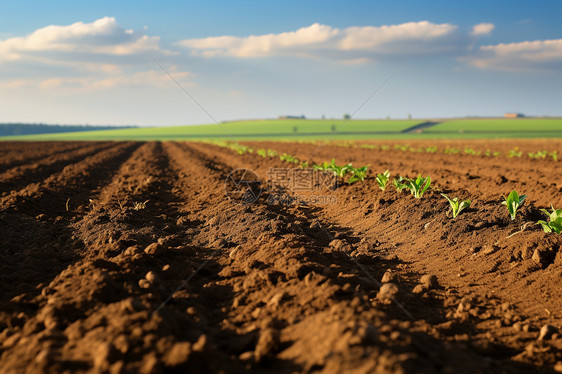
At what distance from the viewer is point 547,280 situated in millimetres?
3990

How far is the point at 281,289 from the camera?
3535mm

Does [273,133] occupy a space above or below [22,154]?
above

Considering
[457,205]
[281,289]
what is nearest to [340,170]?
[457,205]

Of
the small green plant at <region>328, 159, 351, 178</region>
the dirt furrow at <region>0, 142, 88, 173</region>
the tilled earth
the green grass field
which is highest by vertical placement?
the green grass field

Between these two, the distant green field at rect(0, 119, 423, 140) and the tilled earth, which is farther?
the distant green field at rect(0, 119, 423, 140)

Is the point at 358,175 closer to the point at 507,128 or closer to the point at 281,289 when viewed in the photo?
the point at 281,289

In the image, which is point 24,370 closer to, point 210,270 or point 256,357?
point 256,357

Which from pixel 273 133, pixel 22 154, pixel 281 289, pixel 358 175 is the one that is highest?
pixel 273 133

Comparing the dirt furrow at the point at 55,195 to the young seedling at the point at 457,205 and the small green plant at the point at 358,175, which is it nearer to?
the small green plant at the point at 358,175

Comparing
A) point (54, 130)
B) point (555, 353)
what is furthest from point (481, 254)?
point (54, 130)

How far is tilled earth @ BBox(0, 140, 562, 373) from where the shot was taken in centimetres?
237

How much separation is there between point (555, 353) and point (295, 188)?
26.3 ft

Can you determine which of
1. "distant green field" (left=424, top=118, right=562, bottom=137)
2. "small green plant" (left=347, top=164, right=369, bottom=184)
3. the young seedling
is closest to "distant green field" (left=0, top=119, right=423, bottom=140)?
"distant green field" (left=424, top=118, right=562, bottom=137)

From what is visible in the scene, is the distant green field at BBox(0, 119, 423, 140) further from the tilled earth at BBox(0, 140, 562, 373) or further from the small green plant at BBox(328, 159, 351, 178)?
the tilled earth at BBox(0, 140, 562, 373)
